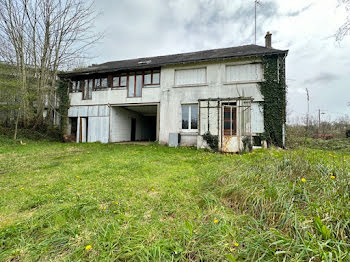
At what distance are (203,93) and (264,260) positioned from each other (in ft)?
31.0

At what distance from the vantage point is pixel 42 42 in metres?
12.2

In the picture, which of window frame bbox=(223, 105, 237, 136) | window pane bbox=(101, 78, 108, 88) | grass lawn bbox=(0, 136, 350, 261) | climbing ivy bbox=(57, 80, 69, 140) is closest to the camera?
grass lawn bbox=(0, 136, 350, 261)

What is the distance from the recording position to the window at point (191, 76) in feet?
33.5

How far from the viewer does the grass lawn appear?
1.42 m

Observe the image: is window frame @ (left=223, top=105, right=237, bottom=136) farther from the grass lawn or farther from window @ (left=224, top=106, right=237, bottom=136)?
the grass lawn

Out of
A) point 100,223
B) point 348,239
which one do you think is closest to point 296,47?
point 348,239

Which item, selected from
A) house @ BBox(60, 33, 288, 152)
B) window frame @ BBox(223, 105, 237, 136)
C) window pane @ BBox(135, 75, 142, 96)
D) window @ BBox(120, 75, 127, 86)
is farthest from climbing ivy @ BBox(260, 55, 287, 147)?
window @ BBox(120, 75, 127, 86)

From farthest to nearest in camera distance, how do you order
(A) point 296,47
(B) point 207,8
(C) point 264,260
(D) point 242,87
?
1. (B) point 207,8
2. (D) point 242,87
3. (A) point 296,47
4. (C) point 264,260

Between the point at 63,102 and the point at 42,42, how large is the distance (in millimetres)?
4910

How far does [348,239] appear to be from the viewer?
4.72 ft

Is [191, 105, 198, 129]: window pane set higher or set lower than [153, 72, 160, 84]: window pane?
lower

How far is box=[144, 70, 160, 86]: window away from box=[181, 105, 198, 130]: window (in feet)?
9.36

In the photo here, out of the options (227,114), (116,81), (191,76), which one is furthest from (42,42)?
(227,114)

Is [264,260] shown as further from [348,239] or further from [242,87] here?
[242,87]
